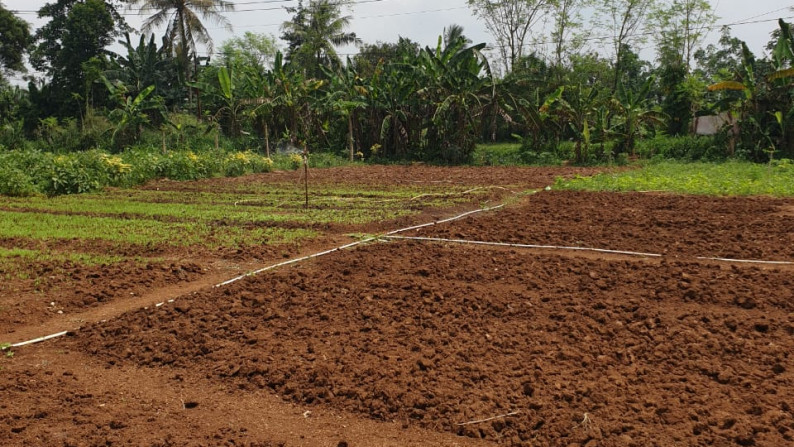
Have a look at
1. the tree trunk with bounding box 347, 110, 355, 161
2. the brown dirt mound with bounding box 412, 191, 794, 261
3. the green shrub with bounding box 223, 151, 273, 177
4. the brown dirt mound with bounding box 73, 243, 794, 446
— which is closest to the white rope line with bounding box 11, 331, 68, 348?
the brown dirt mound with bounding box 73, 243, 794, 446

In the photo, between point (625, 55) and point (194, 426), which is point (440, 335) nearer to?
point (194, 426)

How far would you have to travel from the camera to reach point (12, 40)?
39.1 meters

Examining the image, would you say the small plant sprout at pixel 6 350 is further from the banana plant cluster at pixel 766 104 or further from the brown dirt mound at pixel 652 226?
the banana plant cluster at pixel 766 104

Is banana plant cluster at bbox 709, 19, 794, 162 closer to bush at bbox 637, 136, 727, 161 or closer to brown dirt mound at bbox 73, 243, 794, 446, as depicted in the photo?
bush at bbox 637, 136, 727, 161

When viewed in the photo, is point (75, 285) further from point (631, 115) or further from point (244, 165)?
point (631, 115)

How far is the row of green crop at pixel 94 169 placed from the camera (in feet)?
46.6

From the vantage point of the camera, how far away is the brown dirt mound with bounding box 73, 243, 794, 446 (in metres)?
3.47

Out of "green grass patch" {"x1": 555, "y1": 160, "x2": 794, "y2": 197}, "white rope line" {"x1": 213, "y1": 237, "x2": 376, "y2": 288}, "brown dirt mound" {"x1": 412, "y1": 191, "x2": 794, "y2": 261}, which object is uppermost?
"green grass patch" {"x1": 555, "y1": 160, "x2": 794, "y2": 197}

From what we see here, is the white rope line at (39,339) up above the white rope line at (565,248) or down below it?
below

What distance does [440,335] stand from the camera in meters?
4.75

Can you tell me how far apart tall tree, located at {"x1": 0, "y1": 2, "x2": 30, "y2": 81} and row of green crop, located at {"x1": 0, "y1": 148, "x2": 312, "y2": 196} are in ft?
88.8

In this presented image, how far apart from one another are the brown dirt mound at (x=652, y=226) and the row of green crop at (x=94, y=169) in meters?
9.97

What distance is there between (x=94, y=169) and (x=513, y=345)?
46.9 feet

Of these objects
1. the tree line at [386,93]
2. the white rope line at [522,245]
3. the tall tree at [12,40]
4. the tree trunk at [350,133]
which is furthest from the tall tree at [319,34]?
the white rope line at [522,245]
